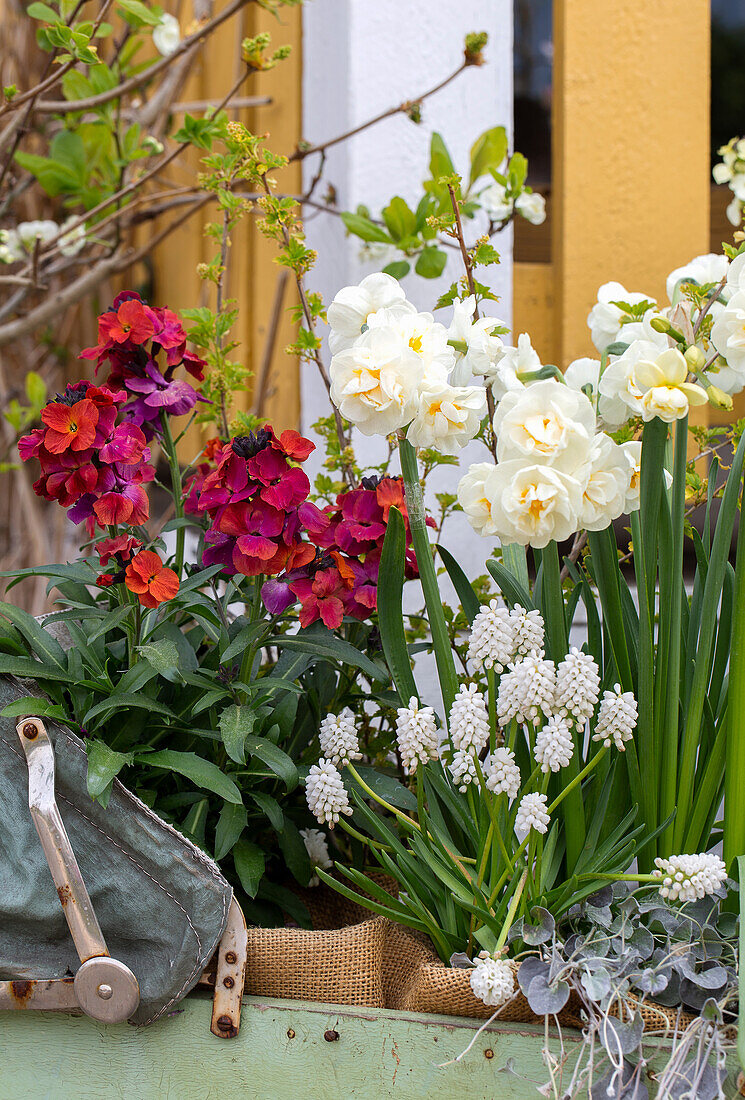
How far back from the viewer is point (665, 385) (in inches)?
29.7

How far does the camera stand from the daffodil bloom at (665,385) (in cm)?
74

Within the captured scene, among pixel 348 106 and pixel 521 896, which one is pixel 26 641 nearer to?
pixel 521 896

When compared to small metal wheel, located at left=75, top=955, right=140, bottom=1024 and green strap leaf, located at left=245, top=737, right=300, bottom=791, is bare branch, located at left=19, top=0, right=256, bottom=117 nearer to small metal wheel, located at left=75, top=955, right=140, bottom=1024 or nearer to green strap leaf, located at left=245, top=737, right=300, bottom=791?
green strap leaf, located at left=245, top=737, right=300, bottom=791

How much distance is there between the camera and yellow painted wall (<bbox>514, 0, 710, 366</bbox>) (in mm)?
1625

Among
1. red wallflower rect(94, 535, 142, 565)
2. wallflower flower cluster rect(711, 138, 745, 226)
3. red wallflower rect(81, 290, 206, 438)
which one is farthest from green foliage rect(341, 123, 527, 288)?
red wallflower rect(94, 535, 142, 565)

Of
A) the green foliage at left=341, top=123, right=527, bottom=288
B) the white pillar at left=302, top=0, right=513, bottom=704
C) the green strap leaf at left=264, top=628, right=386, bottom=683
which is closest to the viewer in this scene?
the green strap leaf at left=264, top=628, right=386, bottom=683

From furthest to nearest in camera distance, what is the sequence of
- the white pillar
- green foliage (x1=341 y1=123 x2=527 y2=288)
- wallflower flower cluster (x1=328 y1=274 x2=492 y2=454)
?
1. the white pillar
2. green foliage (x1=341 y1=123 x2=527 y2=288)
3. wallflower flower cluster (x1=328 y1=274 x2=492 y2=454)

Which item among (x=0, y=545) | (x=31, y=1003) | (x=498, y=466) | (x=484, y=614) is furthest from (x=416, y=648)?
(x=0, y=545)

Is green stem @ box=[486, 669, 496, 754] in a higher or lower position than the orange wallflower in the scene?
lower

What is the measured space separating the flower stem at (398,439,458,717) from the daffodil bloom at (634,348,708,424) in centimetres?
22

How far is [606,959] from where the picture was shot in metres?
0.80

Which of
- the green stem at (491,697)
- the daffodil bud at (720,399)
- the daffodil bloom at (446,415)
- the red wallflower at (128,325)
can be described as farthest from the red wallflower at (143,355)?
the daffodil bud at (720,399)

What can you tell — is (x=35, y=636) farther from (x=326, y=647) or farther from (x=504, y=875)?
(x=504, y=875)

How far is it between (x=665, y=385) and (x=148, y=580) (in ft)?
1.66
